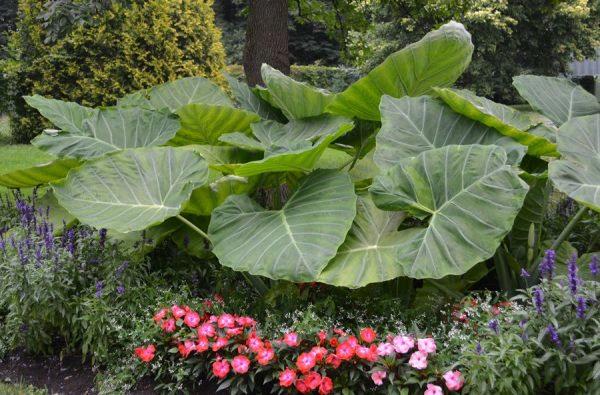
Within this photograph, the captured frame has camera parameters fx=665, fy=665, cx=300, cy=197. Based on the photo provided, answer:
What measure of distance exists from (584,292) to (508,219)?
429 mm

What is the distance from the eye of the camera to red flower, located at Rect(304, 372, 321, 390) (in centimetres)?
238

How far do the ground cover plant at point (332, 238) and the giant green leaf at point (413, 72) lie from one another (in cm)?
1

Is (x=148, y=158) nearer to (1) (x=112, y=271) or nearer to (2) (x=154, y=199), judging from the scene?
(2) (x=154, y=199)

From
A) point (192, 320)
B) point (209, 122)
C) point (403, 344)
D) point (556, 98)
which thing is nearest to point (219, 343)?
point (192, 320)

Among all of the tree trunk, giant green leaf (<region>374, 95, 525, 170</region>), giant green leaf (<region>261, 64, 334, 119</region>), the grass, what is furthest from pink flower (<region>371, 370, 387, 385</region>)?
the grass

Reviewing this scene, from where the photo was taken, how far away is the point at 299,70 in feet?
49.4

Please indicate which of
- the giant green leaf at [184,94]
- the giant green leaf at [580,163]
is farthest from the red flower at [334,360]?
the giant green leaf at [184,94]

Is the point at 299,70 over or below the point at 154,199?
below

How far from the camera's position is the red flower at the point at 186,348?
263cm

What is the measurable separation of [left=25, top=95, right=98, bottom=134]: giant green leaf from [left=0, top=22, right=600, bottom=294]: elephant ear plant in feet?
0.03

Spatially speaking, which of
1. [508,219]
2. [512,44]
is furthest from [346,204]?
[512,44]

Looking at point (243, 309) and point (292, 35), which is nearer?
point (243, 309)

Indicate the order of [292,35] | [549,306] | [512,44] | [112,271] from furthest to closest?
1. [292,35]
2. [512,44]
3. [112,271]
4. [549,306]

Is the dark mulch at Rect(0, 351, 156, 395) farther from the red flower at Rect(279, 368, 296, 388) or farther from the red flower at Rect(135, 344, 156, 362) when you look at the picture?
the red flower at Rect(279, 368, 296, 388)
